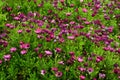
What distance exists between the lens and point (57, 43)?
692cm

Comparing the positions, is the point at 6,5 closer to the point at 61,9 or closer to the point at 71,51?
the point at 61,9

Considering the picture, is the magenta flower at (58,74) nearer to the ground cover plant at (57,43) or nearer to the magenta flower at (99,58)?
the ground cover plant at (57,43)

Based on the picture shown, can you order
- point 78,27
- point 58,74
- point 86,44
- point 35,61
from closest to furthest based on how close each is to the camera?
point 58,74
point 35,61
point 86,44
point 78,27

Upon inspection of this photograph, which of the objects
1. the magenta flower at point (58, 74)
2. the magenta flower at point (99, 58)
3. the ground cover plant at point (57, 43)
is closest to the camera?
the magenta flower at point (58, 74)

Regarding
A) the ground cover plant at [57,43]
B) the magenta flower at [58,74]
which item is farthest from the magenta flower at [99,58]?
→ the magenta flower at [58,74]

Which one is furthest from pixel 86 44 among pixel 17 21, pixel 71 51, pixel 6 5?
pixel 6 5

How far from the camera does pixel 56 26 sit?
7.95m

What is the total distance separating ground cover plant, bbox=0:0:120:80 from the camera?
20.5ft

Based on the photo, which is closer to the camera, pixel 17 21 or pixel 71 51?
pixel 71 51

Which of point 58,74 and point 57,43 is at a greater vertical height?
point 57,43

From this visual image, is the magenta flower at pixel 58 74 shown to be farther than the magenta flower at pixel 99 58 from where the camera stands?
No

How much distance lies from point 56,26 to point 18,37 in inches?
54.5

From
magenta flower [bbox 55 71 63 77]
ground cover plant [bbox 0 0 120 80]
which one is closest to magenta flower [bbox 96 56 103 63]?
ground cover plant [bbox 0 0 120 80]

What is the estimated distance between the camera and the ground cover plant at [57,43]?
20.5ft
